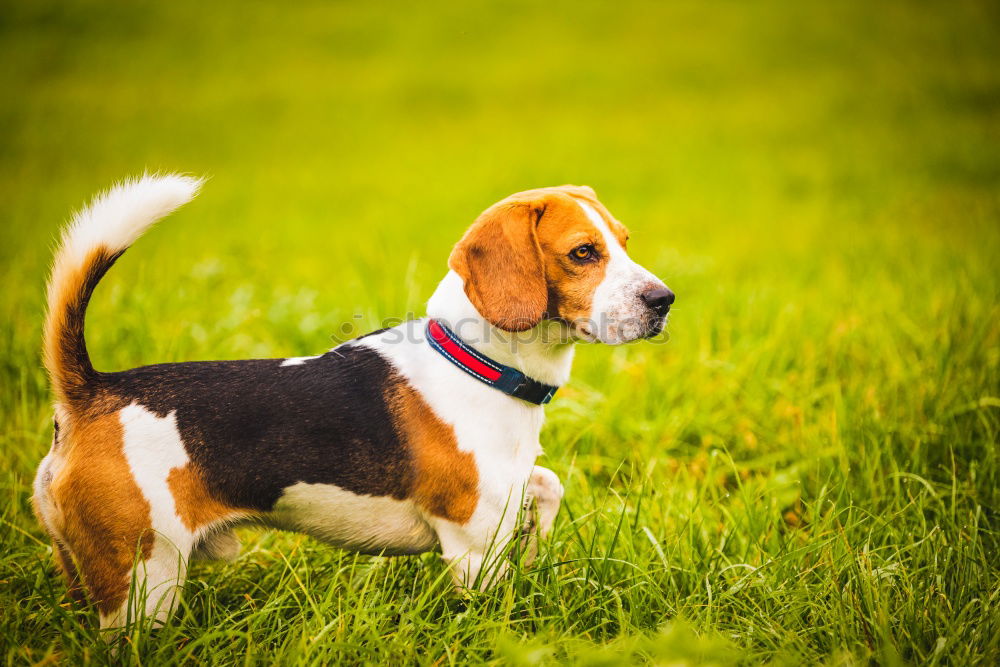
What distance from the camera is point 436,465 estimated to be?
7.64 ft

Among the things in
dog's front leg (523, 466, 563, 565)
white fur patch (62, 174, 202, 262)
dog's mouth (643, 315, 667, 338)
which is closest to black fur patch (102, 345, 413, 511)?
white fur patch (62, 174, 202, 262)

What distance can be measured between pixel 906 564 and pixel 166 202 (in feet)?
9.74

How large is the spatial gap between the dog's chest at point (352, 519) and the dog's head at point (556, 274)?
0.73 meters

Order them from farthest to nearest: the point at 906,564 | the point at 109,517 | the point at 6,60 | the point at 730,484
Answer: the point at 6,60 < the point at 730,484 < the point at 906,564 < the point at 109,517

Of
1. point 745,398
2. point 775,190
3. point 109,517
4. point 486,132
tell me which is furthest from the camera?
point 486,132

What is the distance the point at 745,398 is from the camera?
3932mm

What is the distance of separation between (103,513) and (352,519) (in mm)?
735

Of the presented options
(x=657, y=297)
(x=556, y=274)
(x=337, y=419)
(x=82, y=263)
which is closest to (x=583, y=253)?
Result: (x=556, y=274)

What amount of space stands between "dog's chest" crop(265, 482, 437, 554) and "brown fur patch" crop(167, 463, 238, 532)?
0.63ft

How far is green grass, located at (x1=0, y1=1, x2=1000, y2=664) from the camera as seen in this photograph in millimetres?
2369

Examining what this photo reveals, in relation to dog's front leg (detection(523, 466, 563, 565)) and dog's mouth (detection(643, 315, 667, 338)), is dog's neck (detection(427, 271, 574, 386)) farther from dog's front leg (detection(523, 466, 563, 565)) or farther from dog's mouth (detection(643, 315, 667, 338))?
dog's front leg (detection(523, 466, 563, 565))

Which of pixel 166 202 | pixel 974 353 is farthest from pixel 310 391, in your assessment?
pixel 974 353

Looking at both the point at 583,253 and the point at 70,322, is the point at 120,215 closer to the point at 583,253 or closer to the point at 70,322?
the point at 70,322

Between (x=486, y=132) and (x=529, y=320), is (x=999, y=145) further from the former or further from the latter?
(x=529, y=320)
